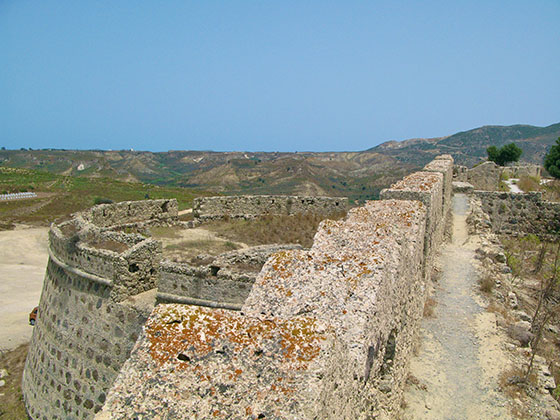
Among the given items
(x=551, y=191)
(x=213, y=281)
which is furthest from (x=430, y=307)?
(x=551, y=191)

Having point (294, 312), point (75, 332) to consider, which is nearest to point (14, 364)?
point (75, 332)

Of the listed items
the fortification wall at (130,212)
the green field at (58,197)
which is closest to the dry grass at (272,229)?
the fortification wall at (130,212)

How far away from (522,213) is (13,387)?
17.9 meters

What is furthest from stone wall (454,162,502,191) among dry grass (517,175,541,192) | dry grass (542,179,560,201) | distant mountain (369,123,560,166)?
distant mountain (369,123,560,166)

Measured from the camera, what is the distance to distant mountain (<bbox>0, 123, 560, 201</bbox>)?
55.4m

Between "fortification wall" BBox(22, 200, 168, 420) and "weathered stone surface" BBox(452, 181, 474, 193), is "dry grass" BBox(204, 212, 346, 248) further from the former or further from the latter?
"weathered stone surface" BBox(452, 181, 474, 193)

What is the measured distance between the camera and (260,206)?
60.3 feet

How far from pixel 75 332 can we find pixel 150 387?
31.4 ft

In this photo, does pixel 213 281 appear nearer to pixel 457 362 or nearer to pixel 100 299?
pixel 100 299

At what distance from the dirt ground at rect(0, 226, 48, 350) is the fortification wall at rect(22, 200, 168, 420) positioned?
5.76 m

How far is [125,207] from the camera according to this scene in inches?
625

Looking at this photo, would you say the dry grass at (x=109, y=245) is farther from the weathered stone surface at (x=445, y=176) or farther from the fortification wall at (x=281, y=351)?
the weathered stone surface at (x=445, y=176)

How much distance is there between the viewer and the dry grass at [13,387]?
1158 centimetres

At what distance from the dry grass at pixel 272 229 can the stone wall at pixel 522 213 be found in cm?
576
